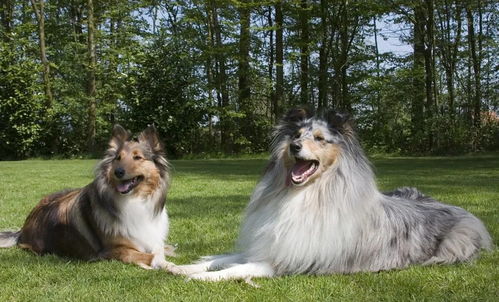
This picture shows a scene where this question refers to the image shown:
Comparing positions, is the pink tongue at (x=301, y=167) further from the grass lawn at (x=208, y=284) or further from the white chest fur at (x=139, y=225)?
the white chest fur at (x=139, y=225)

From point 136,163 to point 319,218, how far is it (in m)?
1.91

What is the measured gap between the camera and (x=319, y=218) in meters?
4.14

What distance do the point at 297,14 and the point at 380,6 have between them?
174 inches

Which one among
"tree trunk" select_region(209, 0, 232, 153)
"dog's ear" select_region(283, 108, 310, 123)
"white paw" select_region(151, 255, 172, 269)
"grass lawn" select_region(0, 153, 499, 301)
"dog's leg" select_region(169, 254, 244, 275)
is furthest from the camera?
"tree trunk" select_region(209, 0, 232, 153)

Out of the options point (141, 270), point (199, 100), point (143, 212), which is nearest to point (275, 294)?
point (141, 270)

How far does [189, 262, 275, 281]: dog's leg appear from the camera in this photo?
4.12 meters

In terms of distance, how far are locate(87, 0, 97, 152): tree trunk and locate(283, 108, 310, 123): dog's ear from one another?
23382 mm

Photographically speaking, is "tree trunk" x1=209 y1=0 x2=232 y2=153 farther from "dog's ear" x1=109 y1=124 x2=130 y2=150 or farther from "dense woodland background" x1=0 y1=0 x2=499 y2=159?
"dog's ear" x1=109 y1=124 x2=130 y2=150

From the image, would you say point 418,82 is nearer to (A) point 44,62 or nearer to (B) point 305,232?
(A) point 44,62

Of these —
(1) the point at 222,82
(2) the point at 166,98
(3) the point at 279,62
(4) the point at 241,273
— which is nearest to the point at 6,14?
(2) the point at 166,98

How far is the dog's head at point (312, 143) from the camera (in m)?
4.06

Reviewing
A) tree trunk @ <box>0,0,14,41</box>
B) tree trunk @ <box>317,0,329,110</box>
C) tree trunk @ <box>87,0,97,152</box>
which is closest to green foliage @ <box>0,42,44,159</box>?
tree trunk @ <box>87,0,97,152</box>

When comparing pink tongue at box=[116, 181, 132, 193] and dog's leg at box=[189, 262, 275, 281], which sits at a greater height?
pink tongue at box=[116, 181, 132, 193]

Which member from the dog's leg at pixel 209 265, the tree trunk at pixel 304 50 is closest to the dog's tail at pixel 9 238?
the dog's leg at pixel 209 265
